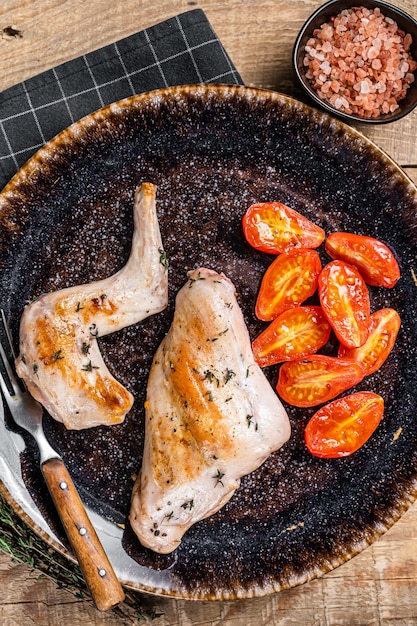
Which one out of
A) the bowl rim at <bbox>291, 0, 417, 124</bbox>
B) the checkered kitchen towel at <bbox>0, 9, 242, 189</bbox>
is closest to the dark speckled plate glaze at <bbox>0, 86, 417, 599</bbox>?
the bowl rim at <bbox>291, 0, 417, 124</bbox>

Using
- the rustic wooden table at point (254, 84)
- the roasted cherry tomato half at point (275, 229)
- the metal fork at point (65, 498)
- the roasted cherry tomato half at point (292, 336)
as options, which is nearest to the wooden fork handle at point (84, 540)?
the metal fork at point (65, 498)

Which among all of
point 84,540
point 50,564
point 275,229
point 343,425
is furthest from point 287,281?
point 50,564

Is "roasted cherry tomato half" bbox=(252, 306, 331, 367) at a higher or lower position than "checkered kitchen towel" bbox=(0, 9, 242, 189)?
lower

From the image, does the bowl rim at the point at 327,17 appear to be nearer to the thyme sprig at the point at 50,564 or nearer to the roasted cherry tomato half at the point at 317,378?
the roasted cherry tomato half at the point at 317,378

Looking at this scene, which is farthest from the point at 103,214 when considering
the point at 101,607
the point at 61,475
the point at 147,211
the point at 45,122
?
the point at 101,607

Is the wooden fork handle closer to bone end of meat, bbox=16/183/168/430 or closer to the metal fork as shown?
the metal fork

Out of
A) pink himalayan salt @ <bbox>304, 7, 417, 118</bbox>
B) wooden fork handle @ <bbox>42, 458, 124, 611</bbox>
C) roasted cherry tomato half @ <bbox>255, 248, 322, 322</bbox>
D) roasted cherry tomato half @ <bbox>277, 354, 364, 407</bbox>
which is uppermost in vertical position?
pink himalayan salt @ <bbox>304, 7, 417, 118</bbox>

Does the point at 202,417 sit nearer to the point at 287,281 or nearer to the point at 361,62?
the point at 287,281
